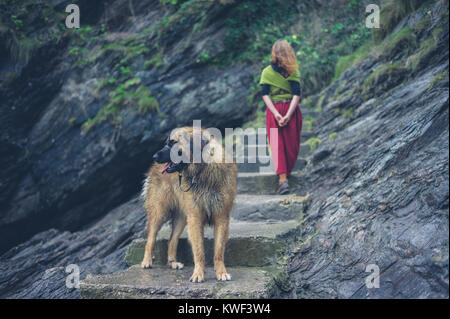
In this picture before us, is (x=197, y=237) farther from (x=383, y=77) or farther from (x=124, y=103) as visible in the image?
(x=124, y=103)

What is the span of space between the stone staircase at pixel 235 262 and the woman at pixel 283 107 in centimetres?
33

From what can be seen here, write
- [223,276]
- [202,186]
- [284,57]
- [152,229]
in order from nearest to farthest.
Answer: [223,276]
[202,186]
[152,229]
[284,57]

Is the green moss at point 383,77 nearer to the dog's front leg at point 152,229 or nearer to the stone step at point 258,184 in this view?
the stone step at point 258,184

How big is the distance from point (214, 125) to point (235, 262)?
4805mm

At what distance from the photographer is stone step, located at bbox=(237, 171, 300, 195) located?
208 inches

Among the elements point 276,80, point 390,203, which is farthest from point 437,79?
point 276,80

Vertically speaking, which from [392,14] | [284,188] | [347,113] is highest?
[392,14]

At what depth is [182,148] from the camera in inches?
128

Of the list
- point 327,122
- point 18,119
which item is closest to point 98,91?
point 18,119

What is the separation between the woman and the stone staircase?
1.09 feet

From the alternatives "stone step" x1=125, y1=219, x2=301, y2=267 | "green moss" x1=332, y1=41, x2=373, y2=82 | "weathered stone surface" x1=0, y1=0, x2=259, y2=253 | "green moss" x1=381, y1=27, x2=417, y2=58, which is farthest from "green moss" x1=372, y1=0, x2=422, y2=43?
"stone step" x1=125, y1=219, x2=301, y2=267

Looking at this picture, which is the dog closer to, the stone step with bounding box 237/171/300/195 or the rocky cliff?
the rocky cliff
